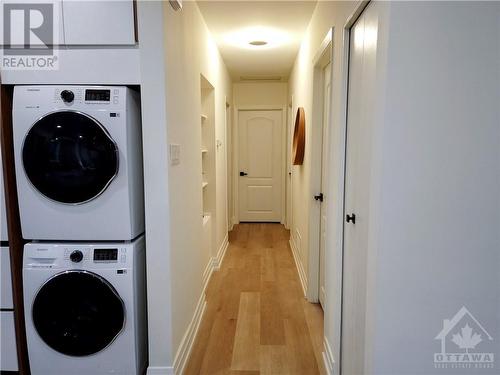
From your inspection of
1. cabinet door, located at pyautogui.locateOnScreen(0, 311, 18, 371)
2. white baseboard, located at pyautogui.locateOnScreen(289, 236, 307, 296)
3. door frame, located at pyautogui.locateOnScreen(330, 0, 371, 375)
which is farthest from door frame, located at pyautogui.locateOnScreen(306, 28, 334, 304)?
cabinet door, located at pyautogui.locateOnScreen(0, 311, 18, 371)

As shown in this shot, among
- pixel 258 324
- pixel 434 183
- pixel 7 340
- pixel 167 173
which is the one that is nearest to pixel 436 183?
pixel 434 183

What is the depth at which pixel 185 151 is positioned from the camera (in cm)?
221

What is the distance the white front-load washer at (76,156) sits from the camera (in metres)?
1.63

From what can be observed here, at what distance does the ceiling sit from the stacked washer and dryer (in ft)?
4.53

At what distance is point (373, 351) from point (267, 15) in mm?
2585

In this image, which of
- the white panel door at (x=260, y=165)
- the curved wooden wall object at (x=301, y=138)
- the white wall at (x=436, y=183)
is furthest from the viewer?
the white panel door at (x=260, y=165)

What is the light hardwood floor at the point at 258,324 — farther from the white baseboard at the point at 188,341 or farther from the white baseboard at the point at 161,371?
the white baseboard at the point at 161,371

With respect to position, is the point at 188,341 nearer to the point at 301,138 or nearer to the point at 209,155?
the point at 209,155

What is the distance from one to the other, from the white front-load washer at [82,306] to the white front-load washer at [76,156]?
0.49 feet

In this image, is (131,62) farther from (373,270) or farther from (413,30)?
(373,270)

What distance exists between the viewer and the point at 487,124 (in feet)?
3.64

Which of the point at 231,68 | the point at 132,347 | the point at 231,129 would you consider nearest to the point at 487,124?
the point at 132,347

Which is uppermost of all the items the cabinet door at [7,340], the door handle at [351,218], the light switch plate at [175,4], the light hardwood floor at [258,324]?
the light switch plate at [175,4]

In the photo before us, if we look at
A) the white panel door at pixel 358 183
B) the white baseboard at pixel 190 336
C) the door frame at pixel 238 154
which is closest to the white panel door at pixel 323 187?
the white panel door at pixel 358 183
